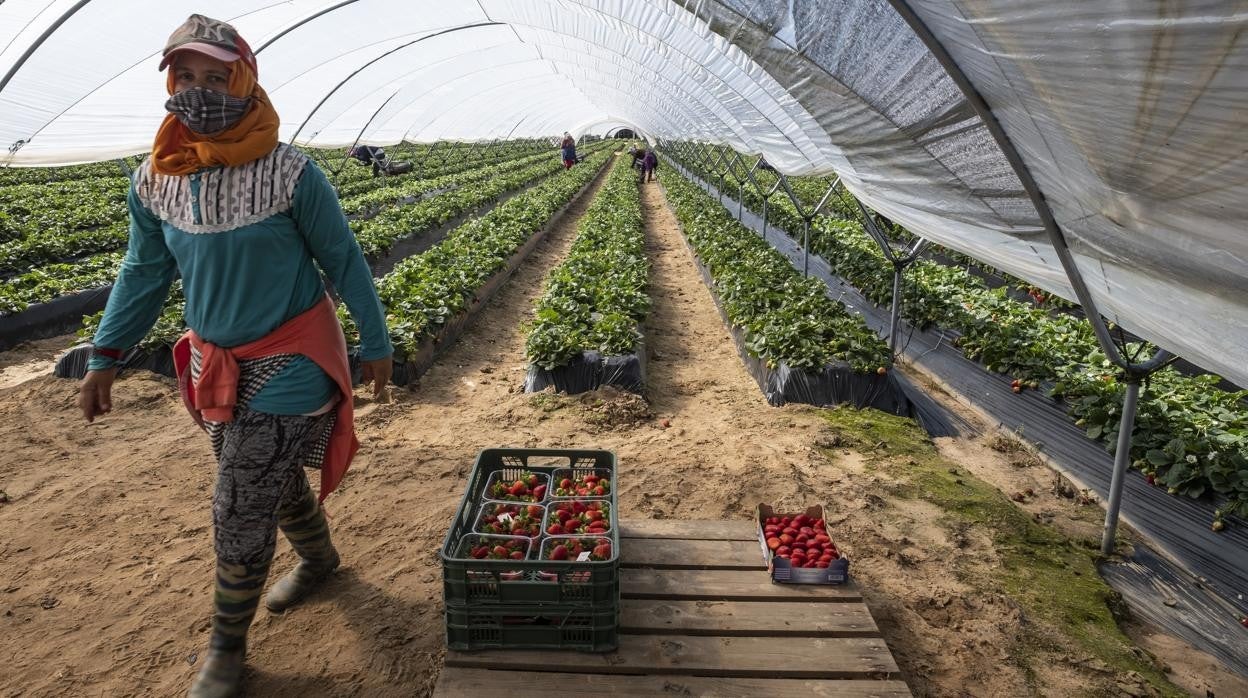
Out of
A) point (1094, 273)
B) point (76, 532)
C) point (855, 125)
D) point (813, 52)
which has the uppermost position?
point (813, 52)

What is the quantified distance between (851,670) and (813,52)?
310cm

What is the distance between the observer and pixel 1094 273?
3.27m

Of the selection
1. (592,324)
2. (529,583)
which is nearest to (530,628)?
(529,583)

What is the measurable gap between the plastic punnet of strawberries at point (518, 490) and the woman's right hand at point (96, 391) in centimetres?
164

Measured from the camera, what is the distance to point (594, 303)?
8.52m

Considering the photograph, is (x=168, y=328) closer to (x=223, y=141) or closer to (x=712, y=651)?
(x=223, y=141)

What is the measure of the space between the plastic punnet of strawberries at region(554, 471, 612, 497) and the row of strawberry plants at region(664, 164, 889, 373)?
327 cm

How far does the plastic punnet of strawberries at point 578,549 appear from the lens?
2857mm

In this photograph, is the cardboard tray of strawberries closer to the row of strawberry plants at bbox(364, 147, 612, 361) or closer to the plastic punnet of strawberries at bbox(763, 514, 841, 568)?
the plastic punnet of strawberries at bbox(763, 514, 841, 568)

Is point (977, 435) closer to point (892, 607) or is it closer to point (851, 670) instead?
point (892, 607)

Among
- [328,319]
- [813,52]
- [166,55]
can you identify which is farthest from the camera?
[813,52]

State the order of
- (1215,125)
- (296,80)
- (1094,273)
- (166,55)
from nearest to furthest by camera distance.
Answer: (1215,125) → (166,55) → (1094,273) → (296,80)

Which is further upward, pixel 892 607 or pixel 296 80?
pixel 296 80

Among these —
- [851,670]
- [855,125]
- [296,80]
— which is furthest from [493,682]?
[296,80]
